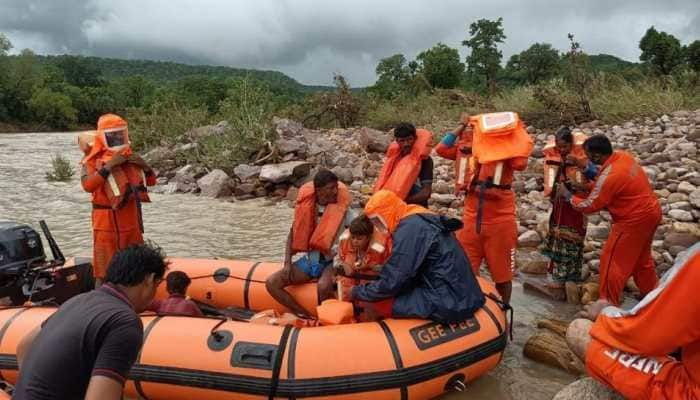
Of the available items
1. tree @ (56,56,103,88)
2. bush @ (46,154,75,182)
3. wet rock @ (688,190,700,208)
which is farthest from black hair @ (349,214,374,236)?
tree @ (56,56,103,88)

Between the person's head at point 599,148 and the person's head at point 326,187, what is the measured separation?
5.96 feet

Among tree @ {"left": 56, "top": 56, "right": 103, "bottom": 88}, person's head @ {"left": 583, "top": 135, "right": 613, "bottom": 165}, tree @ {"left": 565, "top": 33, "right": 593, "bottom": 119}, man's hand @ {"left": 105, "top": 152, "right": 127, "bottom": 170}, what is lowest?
man's hand @ {"left": 105, "top": 152, "right": 127, "bottom": 170}

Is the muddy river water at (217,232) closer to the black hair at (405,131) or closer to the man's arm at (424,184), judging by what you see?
the man's arm at (424,184)

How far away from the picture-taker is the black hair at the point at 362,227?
3.22m

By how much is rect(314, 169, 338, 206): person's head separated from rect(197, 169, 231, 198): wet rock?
6758 mm

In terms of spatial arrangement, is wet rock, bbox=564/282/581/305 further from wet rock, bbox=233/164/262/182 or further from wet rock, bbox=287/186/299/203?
wet rock, bbox=233/164/262/182

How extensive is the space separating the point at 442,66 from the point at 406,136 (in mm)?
30464

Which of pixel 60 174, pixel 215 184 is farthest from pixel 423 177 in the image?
pixel 60 174

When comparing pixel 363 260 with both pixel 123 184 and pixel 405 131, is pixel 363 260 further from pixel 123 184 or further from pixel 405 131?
pixel 123 184

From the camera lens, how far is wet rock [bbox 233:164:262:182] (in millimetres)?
10539

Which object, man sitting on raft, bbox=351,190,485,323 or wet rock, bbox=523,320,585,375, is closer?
man sitting on raft, bbox=351,190,485,323

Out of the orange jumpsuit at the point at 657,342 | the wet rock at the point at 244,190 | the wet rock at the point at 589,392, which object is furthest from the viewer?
the wet rock at the point at 244,190

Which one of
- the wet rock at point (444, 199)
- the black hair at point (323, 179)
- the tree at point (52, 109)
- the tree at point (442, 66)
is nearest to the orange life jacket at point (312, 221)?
the black hair at point (323, 179)

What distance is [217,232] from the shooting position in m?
7.64
